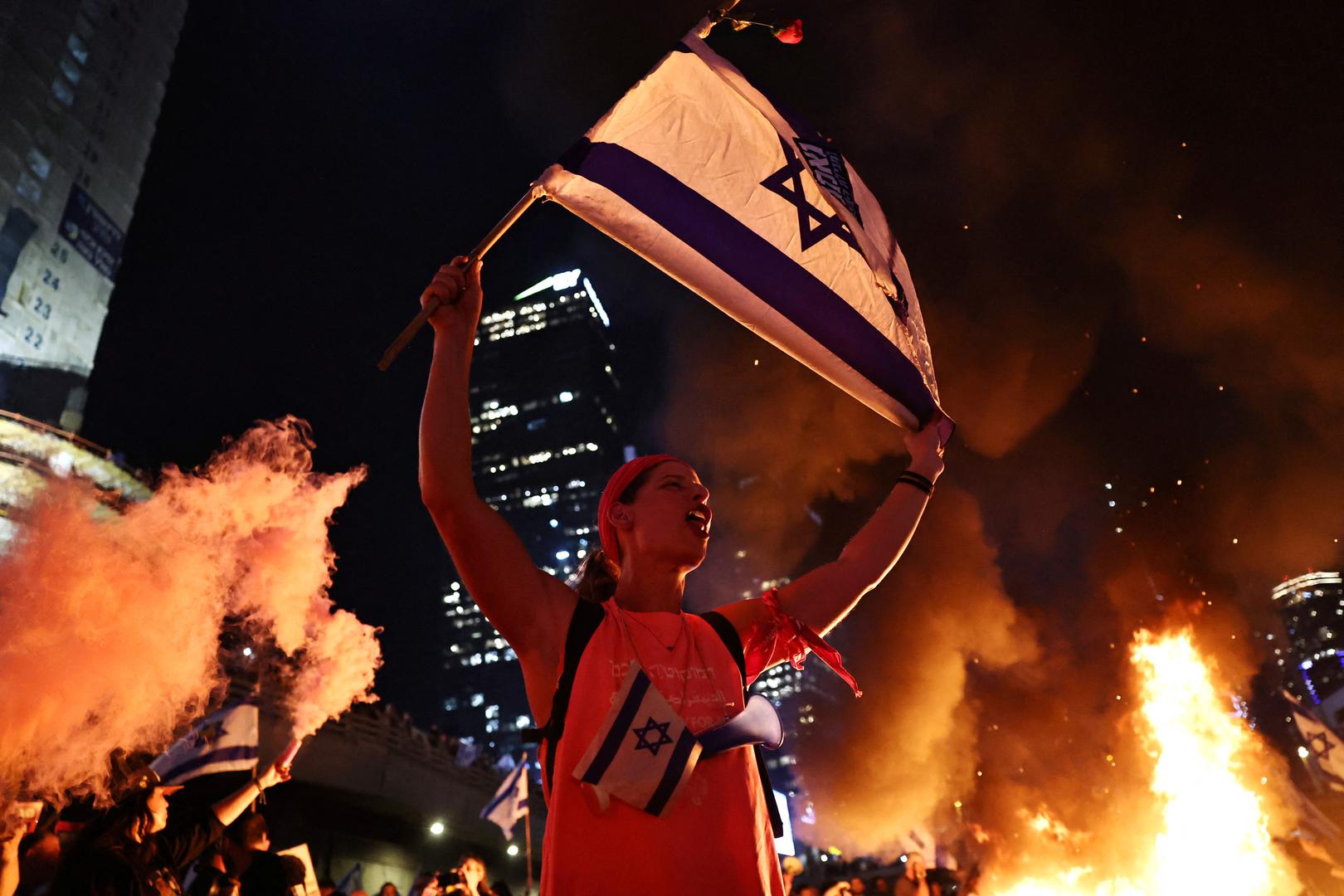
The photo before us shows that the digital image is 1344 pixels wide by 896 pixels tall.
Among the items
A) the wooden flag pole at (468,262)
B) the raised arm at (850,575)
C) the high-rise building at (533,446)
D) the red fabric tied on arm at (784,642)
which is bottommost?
the red fabric tied on arm at (784,642)

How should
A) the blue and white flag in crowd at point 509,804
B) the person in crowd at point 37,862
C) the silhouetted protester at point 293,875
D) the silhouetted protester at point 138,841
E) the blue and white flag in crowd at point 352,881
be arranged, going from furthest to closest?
the blue and white flag in crowd at point 352,881 → the blue and white flag in crowd at point 509,804 → the silhouetted protester at point 293,875 → the person in crowd at point 37,862 → the silhouetted protester at point 138,841

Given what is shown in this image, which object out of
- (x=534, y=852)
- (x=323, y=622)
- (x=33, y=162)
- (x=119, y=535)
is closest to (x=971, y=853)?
(x=534, y=852)

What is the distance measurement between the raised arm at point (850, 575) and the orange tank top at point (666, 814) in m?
0.40

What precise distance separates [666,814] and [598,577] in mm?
1110

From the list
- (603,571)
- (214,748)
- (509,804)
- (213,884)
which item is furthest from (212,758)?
(509,804)

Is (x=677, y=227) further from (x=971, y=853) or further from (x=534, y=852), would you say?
(x=534, y=852)

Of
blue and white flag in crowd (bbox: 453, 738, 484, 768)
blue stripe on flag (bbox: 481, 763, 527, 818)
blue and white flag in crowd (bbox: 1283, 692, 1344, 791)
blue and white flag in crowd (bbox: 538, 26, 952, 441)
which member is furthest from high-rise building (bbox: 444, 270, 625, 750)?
blue and white flag in crowd (bbox: 538, 26, 952, 441)

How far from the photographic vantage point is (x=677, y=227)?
9.88 ft

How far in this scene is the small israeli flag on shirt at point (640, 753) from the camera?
1.64 meters

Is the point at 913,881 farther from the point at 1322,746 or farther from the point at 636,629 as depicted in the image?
the point at 1322,746

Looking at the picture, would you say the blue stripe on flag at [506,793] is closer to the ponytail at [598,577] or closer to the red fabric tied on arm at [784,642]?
the ponytail at [598,577]

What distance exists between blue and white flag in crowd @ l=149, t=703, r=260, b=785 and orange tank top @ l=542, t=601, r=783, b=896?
4.87 metres

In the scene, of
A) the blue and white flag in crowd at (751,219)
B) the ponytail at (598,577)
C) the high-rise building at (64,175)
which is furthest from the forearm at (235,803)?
the high-rise building at (64,175)

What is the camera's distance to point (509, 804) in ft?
47.2
